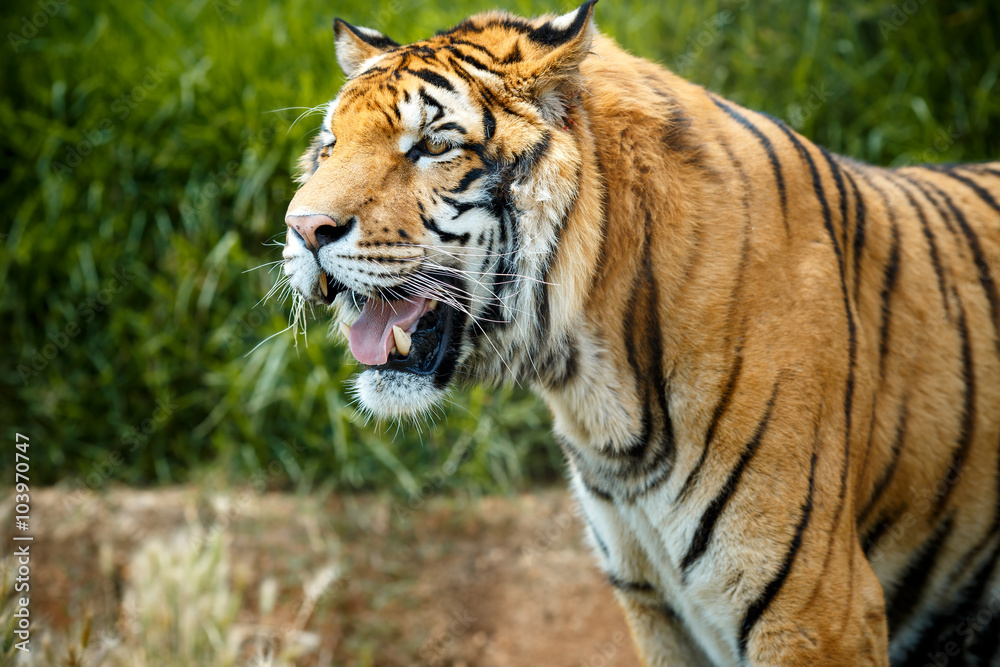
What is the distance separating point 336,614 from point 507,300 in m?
2.00

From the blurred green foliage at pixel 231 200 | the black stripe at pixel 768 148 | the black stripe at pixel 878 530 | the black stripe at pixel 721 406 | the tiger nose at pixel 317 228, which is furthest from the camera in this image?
the blurred green foliage at pixel 231 200

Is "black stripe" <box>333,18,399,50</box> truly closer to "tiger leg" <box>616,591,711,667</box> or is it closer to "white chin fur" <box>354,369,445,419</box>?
"white chin fur" <box>354,369,445,419</box>

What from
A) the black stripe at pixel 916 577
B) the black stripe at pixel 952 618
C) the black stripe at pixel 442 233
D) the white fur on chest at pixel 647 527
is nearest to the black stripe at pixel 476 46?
the black stripe at pixel 442 233

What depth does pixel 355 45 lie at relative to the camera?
1.85 meters

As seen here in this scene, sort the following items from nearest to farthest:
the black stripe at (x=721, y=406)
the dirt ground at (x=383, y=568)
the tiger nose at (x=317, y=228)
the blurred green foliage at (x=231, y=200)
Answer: the tiger nose at (x=317, y=228) → the black stripe at (x=721, y=406) → the dirt ground at (x=383, y=568) → the blurred green foliage at (x=231, y=200)

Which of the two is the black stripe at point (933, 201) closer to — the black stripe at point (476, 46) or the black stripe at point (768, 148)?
the black stripe at point (768, 148)

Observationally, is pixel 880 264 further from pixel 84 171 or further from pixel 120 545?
pixel 84 171

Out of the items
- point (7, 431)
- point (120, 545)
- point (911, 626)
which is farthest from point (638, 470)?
point (7, 431)

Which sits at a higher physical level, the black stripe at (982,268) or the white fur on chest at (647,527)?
the black stripe at (982,268)

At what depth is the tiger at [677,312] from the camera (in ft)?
4.97

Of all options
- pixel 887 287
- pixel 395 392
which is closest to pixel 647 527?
→ pixel 395 392

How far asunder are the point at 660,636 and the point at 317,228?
123 cm

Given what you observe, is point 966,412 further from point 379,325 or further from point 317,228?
point 317,228

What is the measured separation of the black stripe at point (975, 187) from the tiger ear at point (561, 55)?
112cm
